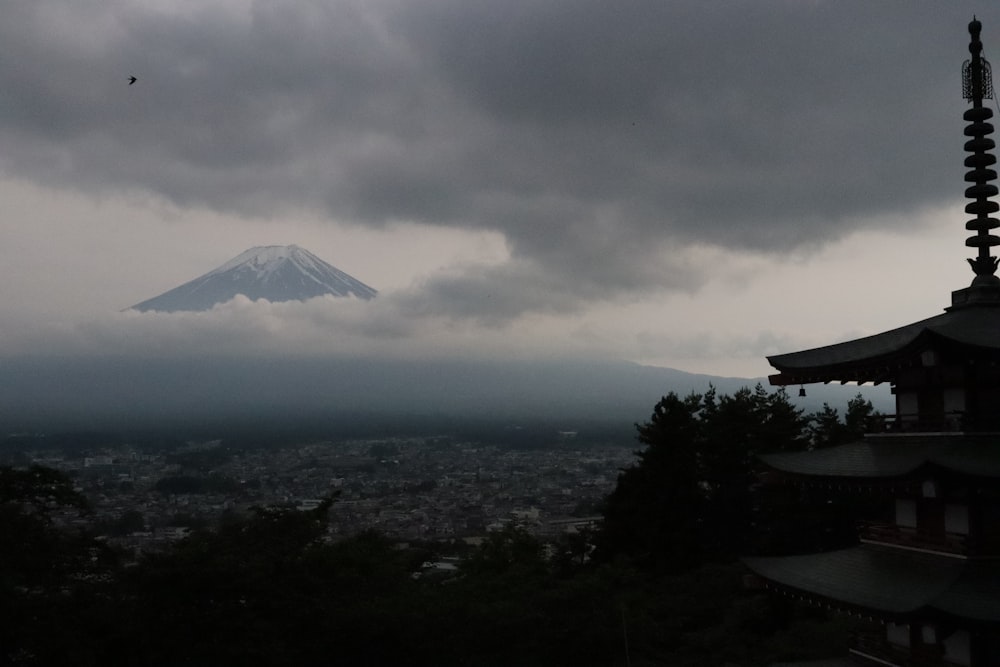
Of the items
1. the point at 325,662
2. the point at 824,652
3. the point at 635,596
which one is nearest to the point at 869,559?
the point at 824,652

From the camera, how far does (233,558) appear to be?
49.9 ft

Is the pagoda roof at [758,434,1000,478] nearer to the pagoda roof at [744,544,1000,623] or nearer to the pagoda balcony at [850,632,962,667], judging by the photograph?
the pagoda roof at [744,544,1000,623]

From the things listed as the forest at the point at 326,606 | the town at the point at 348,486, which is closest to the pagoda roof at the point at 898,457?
the forest at the point at 326,606

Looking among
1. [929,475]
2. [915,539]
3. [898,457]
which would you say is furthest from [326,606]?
[929,475]

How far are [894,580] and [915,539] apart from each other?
29.7 inches

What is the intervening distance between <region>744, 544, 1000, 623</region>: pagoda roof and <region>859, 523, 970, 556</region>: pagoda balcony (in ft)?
0.32

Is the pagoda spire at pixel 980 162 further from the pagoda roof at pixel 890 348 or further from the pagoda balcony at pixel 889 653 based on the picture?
the pagoda balcony at pixel 889 653

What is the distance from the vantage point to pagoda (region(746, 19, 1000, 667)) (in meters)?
9.07

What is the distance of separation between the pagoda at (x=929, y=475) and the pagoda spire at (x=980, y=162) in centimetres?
1

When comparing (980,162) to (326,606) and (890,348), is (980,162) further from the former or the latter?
(326,606)

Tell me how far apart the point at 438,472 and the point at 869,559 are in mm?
54853

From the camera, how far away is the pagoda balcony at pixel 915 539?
31.0ft

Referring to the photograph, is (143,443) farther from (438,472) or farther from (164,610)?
(164,610)

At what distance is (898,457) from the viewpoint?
33.4 feet
